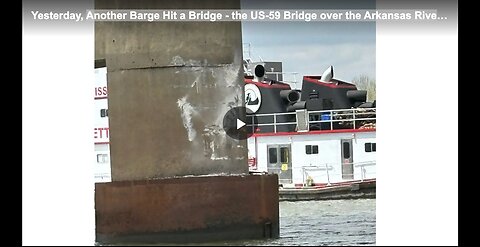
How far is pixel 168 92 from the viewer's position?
31.7ft

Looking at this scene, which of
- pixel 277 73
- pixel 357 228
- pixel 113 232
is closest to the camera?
pixel 113 232

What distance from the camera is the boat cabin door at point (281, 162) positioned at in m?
26.5

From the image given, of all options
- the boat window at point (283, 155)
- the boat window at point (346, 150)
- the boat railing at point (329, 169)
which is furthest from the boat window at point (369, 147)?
the boat window at point (283, 155)

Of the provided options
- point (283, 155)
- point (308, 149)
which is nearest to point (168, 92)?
point (308, 149)

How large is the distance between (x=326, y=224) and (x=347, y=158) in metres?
10.4

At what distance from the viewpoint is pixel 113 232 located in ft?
30.6

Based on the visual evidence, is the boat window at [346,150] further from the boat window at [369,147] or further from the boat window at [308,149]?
the boat window at [308,149]

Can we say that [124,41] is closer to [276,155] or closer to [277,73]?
[276,155]

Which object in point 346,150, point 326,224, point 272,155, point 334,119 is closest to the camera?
point 326,224

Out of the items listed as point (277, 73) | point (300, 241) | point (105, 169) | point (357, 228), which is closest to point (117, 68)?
point (300, 241)

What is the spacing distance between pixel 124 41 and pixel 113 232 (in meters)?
2.21

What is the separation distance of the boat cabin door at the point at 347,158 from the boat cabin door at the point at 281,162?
175 centimetres

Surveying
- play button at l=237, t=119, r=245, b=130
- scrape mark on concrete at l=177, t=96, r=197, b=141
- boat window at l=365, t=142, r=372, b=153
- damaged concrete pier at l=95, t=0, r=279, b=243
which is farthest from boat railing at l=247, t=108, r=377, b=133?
scrape mark on concrete at l=177, t=96, r=197, b=141

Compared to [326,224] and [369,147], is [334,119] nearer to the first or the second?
[369,147]
